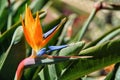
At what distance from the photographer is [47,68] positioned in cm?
116

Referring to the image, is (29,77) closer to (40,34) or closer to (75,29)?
(40,34)

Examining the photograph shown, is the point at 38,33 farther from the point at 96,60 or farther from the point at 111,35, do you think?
the point at 111,35

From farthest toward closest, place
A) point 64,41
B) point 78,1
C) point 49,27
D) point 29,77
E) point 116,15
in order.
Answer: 1. point 116,15
2. point 78,1
3. point 64,41
4. point 49,27
5. point 29,77

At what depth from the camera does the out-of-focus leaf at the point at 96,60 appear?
3.45 feet

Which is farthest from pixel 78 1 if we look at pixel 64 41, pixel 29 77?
pixel 29 77

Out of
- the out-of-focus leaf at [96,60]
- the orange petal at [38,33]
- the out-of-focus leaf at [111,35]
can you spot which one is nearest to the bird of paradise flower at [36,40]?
the orange petal at [38,33]

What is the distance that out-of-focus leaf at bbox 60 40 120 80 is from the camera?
1.05 m

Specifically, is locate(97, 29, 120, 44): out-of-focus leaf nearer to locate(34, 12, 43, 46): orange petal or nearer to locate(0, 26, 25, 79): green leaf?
locate(0, 26, 25, 79): green leaf

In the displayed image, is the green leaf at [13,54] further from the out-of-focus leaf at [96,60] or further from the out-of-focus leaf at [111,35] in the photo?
the out-of-focus leaf at [111,35]

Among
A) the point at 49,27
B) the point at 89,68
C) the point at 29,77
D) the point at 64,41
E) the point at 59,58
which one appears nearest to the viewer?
the point at 59,58

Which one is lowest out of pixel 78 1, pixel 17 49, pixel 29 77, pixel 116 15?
pixel 116 15

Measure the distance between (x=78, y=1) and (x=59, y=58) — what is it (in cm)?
132

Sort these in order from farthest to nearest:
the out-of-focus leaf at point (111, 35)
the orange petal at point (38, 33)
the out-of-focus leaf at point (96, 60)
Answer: the out-of-focus leaf at point (111, 35)
the out-of-focus leaf at point (96, 60)
the orange petal at point (38, 33)

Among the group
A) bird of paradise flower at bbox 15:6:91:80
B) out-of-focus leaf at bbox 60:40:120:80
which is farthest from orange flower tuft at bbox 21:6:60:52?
out-of-focus leaf at bbox 60:40:120:80
